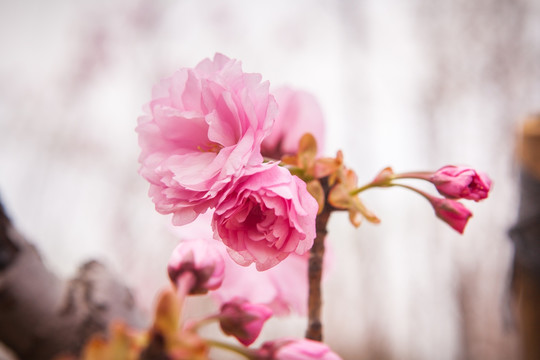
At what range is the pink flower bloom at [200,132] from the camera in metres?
0.18

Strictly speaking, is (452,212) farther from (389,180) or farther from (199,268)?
(199,268)

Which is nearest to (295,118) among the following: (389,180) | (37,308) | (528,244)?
(389,180)

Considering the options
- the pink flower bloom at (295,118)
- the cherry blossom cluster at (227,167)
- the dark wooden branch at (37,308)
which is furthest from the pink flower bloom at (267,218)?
the dark wooden branch at (37,308)

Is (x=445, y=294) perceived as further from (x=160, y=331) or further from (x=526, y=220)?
(x=160, y=331)

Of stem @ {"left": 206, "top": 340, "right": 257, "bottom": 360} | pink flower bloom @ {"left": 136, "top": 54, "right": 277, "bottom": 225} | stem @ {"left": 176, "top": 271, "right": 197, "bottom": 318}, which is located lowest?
stem @ {"left": 206, "top": 340, "right": 257, "bottom": 360}

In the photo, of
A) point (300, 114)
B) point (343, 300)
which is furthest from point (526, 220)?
point (343, 300)

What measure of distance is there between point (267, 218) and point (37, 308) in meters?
0.36

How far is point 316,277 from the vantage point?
0.24 metres

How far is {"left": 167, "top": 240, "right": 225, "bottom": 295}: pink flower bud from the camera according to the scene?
19cm

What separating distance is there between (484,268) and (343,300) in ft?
1.79

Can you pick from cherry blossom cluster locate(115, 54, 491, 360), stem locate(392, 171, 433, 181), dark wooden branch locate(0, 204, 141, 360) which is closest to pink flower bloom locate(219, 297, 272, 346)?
cherry blossom cluster locate(115, 54, 491, 360)

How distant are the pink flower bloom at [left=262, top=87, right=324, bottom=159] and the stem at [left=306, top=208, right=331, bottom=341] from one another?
76 mm

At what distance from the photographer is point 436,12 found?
1.67 m

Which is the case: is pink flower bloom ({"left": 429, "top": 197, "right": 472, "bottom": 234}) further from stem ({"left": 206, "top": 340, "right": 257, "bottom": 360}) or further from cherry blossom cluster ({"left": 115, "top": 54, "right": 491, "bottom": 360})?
stem ({"left": 206, "top": 340, "right": 257, "bottom": 360})
